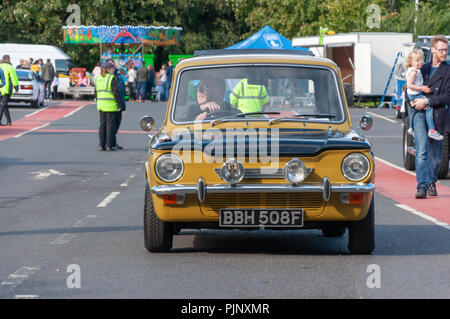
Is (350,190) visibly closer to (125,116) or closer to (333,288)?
(333,288)

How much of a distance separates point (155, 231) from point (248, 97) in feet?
4.88

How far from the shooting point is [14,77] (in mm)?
28750

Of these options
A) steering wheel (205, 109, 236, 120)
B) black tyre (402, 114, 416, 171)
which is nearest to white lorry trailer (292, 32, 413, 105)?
black tyre (402, 114, 416, 171)

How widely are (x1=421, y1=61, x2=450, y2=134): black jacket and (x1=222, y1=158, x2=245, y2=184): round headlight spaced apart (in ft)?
18.7

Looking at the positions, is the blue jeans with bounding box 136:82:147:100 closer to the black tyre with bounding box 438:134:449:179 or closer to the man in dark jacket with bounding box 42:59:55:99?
the man in dark jacket with bounding box 42:59:55:99

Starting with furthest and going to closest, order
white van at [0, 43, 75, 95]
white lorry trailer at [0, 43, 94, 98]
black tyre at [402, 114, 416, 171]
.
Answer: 1. white van at [0, 43, 75, 95]
2. white lorry trailer at [0, 43, 94, 98]
3. black tyre at [402, 114, 416, 171]

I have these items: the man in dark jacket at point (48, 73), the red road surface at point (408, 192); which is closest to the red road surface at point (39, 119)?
the man in dark jacket at point (48, 73)

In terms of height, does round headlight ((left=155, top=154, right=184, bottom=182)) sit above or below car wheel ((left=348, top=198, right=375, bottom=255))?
above

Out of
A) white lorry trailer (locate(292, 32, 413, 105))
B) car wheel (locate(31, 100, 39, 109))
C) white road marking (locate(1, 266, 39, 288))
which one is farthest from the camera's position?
white lorry trailer (locate(292, 32, 413, 105))

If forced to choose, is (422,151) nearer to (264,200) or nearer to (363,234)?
(363,234)

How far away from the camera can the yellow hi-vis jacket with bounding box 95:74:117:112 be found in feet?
71.4

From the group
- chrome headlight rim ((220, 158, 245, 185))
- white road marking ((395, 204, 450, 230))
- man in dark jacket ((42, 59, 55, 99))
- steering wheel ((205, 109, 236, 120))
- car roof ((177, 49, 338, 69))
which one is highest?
car roof ((177, 49, 338, 69))

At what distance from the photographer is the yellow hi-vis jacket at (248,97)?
9016mm

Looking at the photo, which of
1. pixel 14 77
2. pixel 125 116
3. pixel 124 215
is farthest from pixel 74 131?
pixel 124 215
